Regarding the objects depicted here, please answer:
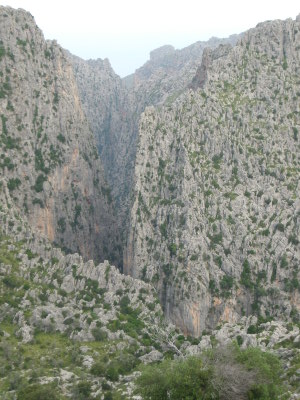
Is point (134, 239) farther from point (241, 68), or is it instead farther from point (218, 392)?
point (218, 392)

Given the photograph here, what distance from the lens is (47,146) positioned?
479 feet

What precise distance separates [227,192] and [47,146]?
6058cm

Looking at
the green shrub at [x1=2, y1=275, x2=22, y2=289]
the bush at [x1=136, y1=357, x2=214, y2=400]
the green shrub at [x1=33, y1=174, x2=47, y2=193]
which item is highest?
the green shrub at [x1=33, y1=174, x2=47, y2=193]

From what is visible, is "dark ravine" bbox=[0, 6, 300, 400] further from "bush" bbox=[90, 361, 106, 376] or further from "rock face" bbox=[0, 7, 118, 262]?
"rock face" bbox=[0, 7, 118, 262]

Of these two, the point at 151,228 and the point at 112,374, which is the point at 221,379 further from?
the point at 151,228

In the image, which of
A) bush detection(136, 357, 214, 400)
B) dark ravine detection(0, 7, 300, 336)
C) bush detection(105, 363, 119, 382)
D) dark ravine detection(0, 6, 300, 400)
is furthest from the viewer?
dark ravine detection(0, 7, 300, 336)

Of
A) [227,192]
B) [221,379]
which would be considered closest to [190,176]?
[227,192]

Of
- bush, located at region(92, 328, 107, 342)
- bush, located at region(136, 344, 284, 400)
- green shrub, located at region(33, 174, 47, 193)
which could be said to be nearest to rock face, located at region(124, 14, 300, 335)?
bush, located at region(92, 328, 107, 342)

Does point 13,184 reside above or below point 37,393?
above

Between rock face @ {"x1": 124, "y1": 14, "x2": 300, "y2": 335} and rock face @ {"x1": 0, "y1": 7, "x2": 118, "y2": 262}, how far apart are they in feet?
102

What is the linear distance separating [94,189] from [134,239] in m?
47.1

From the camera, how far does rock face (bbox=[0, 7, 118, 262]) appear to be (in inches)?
5354

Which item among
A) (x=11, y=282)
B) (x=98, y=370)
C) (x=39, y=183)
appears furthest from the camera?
(x=39, y=183)

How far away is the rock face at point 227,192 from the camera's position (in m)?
108
